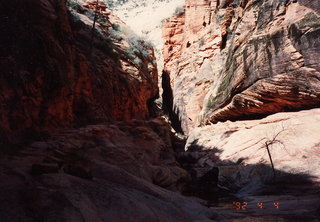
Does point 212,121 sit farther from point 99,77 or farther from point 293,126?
point 99,77

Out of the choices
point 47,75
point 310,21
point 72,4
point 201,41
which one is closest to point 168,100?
point 201,41

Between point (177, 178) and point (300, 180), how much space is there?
7143 mm

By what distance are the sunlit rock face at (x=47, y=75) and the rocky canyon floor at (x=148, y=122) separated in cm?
6

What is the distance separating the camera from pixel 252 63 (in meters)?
22.2

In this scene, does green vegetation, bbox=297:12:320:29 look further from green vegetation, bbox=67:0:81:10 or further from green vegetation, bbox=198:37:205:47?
green vegetation, bbox=67:0:81:10

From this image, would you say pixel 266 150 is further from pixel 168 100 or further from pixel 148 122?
pixel 168 100

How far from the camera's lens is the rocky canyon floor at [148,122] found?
5.66m

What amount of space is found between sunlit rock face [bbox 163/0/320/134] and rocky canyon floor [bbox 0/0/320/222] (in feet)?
0.40

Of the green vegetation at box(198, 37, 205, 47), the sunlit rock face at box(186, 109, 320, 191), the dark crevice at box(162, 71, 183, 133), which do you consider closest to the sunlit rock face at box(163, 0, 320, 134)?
the green vegetation at box(198, 37, 205, 47)

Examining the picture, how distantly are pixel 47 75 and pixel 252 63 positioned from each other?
18219 mm

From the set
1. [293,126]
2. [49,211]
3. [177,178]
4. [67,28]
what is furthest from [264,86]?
[49,211]

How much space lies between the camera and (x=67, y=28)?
13.6 meters

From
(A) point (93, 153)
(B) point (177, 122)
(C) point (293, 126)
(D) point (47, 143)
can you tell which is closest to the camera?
(D) point (47, 143)

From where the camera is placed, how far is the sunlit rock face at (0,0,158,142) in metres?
8.68
